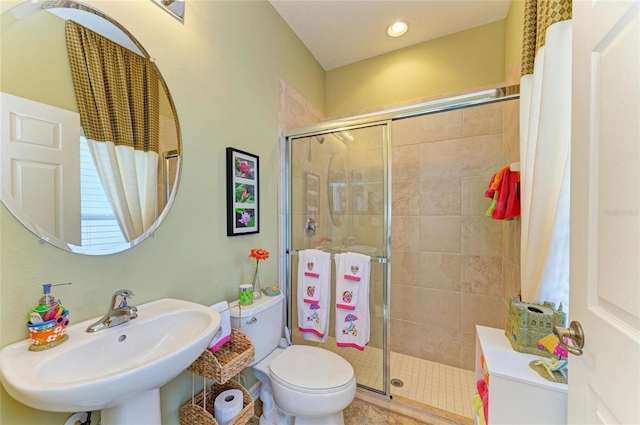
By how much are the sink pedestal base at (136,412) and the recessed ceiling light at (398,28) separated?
266cm

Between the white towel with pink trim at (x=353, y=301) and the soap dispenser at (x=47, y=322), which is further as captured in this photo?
the white towel with pink trim at (x=353, y=301)

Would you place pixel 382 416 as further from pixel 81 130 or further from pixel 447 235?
pixel 81 130

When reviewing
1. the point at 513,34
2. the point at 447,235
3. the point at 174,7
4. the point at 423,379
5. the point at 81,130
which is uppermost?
the point at 513,34

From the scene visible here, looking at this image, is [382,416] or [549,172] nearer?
[549,172]

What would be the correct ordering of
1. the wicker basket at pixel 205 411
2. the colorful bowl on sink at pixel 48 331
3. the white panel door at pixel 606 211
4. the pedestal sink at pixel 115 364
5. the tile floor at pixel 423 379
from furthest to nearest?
1. the tile floor at pixel 423 379
2. the wicker basket at pixel 205 411
3. the colorful bowl on sink at pixel 48 331
4. the pedestal sink at pixel 115 364
5. the white panel door at pixel 606 211

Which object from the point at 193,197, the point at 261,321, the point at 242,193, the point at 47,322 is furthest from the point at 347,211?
the point at 47,322

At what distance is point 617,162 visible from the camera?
50cm

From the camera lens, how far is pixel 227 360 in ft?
3.60

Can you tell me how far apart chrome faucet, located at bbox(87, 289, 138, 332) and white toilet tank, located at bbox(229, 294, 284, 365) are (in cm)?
49

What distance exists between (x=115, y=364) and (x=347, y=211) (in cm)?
152

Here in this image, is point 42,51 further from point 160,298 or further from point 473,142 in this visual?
point 473,142

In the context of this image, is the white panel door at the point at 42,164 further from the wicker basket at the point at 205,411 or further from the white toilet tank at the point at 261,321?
the wicker basket at the point at 205,411

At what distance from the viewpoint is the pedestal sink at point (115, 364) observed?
583 mm

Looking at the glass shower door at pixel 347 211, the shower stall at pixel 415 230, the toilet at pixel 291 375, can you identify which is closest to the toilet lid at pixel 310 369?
the toilet at pixel 291 375
